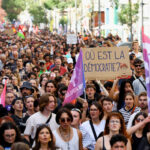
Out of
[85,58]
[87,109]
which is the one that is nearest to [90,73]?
[85,58]

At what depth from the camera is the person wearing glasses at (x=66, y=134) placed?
8.98m

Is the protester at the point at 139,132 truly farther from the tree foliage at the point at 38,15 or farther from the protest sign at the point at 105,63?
the tree foliage at the point at 38,15

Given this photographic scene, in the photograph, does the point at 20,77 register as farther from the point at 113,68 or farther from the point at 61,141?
the point at 61,141

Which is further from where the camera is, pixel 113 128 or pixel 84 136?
pixel 84 136

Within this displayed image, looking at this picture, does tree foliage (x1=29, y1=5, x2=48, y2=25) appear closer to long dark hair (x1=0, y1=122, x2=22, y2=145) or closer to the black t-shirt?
the black t-shirt

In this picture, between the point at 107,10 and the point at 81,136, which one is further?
the point at 107,10

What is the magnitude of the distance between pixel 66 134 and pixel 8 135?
2.94ft

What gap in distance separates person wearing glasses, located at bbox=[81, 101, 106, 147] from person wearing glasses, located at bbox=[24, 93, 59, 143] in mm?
535

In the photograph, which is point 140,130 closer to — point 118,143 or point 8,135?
point 118,143

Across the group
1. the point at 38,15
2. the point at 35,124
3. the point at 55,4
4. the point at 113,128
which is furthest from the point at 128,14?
the point at 38,15

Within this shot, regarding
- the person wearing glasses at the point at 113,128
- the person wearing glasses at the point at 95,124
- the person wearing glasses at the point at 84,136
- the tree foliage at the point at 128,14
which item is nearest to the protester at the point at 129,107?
the person wearing glasses at the point at 95,124

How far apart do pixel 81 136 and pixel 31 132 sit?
106cm

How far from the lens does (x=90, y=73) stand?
12656mm

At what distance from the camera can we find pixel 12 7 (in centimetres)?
9538
